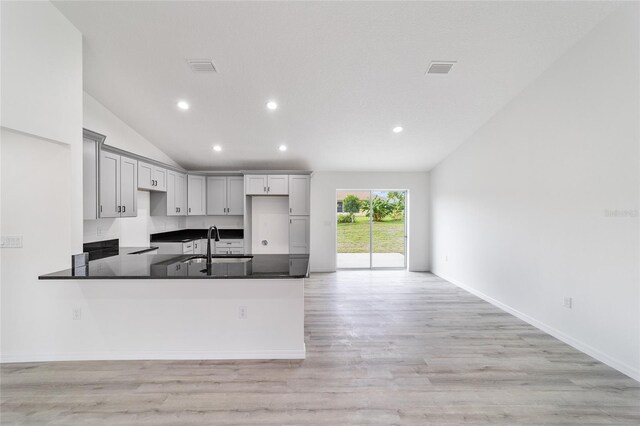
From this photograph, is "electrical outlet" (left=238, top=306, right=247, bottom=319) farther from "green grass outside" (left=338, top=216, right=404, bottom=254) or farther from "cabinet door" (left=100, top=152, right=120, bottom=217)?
"green grass outside" (left=338, top=216, right=404, bottom=254)

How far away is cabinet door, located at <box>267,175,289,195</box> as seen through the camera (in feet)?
18.6

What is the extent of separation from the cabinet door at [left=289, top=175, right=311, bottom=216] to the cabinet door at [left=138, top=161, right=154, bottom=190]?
248 cm

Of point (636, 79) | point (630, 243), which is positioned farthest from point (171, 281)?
point (636, 79)

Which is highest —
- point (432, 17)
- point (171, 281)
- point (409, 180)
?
point (432, 17)

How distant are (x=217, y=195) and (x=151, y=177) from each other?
149 cm

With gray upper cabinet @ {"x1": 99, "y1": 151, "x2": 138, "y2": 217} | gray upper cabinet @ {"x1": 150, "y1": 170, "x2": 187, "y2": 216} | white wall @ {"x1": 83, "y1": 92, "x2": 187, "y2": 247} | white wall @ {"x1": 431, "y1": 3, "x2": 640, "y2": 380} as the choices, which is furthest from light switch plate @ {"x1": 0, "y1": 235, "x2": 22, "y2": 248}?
white wall @ {"x1": 431, "y1": 3, "x2": 640, "y2": 380}

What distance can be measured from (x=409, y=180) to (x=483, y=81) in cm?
314

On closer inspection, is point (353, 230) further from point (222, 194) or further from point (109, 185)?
point (109, 185)

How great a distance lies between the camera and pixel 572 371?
7.81 feet

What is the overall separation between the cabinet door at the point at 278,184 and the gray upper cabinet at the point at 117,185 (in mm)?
2319

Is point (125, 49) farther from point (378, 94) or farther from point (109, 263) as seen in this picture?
point (378, 94)

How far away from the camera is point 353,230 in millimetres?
6488

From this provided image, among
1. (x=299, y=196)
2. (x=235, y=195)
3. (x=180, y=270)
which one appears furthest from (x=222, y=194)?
(x=180, y=270)

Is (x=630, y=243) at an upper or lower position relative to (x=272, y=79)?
lower
